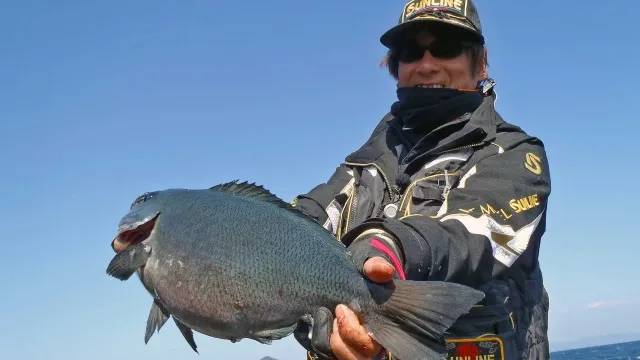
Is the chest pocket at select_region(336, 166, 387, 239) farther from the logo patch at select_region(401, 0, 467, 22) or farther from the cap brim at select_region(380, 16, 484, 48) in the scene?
the logo patch at select_region(401, 0, 467, 22)

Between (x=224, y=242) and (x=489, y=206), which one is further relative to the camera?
(x=489, y=206)

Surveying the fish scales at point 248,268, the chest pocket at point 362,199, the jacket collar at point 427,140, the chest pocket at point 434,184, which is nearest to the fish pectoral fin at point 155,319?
the fish scales at point 248,268

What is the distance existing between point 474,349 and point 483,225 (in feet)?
3.20

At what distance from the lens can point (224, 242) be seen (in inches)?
116

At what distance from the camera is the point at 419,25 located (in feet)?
15.0

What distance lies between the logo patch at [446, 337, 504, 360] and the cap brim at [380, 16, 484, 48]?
6.83 feet

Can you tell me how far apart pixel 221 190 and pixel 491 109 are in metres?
1.99

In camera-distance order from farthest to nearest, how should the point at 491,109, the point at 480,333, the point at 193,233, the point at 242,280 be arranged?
the point at 491,109 → the point at 480,333 → the point at 193,233 → the point at 242,280

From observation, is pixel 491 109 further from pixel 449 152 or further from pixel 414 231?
pixel 414 231

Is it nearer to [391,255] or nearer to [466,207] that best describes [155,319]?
[391,255]

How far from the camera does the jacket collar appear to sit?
398cm

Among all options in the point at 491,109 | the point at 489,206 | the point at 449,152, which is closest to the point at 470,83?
the point at 491,109

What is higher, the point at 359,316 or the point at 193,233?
the point at 193,233

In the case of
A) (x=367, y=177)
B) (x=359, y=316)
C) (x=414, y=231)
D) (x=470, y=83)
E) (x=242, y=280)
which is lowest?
(x=359, y=316)
